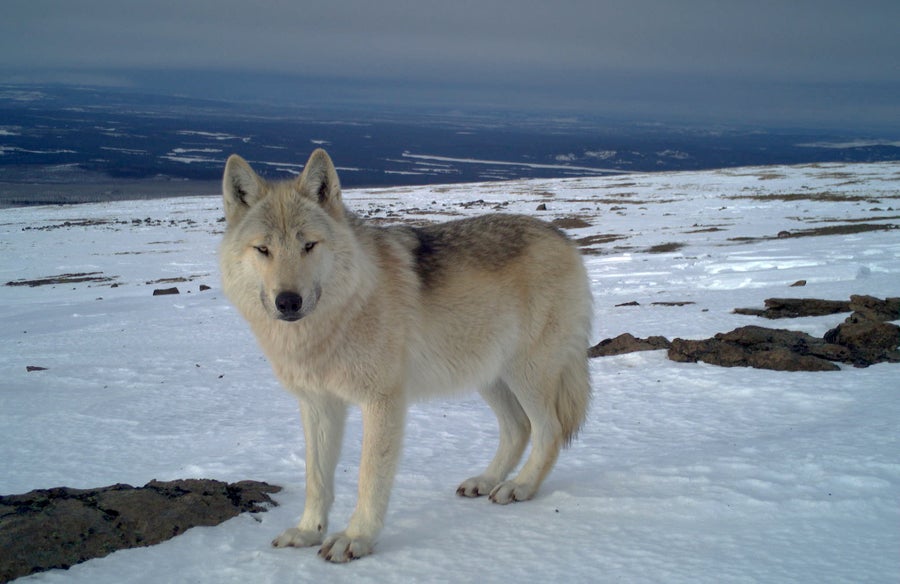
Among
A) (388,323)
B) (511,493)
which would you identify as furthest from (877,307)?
(388,323)

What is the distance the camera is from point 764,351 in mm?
8328

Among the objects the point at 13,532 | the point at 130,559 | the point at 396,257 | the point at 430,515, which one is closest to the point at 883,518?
the point at 430,515

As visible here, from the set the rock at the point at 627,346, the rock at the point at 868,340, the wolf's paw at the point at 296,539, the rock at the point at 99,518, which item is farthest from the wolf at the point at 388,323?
the rock at the point at 868,340

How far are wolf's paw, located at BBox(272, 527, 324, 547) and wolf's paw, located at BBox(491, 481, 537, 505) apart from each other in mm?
1322

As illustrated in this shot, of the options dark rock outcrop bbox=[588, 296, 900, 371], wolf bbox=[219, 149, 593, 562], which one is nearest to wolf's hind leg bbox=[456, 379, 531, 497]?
wolf bbox=[219, 149, 593, 562]

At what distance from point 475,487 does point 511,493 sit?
0.32 metres

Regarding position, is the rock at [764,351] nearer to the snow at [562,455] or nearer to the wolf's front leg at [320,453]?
the snow at [562,455]

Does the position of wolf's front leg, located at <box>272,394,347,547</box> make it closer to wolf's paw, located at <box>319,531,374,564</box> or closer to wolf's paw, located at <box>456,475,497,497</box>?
wolf's paw, located at <box>319,531,374,564</box>

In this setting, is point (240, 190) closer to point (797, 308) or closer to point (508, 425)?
point (508, 425)

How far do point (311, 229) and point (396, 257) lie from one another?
76 centimetres

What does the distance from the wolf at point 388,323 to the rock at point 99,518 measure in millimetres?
633

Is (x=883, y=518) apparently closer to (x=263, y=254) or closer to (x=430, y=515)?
(x=430, y=515)

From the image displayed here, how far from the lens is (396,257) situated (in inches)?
193

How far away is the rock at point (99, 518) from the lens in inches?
149
